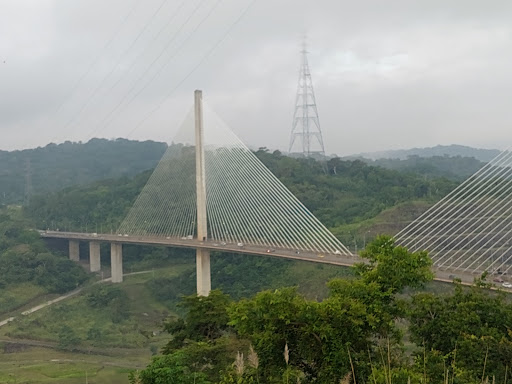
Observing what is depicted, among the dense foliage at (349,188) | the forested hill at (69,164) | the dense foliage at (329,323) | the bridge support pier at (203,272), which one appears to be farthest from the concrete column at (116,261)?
the forested hill at (69,164)

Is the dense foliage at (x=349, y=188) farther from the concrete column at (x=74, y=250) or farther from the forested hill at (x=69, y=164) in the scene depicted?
the forested hill at (x=69, y=164)

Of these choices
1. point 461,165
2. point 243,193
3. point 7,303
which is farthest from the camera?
point 461,165


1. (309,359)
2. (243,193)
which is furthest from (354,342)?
(243,193)

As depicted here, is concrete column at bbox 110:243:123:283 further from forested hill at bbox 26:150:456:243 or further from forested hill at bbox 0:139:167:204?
forested hill at bbox 0:139:167:204

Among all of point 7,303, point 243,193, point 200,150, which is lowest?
point 7,303

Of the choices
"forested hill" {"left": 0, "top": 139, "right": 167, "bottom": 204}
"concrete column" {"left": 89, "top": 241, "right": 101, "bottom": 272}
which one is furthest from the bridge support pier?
"forested hill" {"left": 0, "top": 139, "right": 167, "bottom": 204}

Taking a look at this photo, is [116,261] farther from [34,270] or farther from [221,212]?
[221,212]

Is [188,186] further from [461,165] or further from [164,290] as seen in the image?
[461,165]
